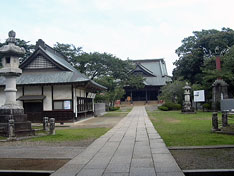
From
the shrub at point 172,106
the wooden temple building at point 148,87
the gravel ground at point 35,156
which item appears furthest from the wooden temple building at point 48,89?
the wooden temple building at point 148,87

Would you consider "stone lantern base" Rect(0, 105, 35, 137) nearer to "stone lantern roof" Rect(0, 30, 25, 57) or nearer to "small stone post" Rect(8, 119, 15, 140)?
"small stone post" Rect(8, 119, 15, 140)

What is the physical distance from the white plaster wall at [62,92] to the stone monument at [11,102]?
7267mm

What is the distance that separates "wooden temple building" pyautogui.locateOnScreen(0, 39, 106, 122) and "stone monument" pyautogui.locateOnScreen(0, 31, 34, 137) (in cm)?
663

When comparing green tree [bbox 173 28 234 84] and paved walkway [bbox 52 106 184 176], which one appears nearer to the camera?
paved walkway [bbox 52 106 184 176]

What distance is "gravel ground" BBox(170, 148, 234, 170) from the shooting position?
609cm

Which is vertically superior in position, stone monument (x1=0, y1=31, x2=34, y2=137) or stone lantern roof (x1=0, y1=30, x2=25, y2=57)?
stone lantern roof (x1=0, y1=30, x2=25, y2=57)

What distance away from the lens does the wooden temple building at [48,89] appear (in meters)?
19.8

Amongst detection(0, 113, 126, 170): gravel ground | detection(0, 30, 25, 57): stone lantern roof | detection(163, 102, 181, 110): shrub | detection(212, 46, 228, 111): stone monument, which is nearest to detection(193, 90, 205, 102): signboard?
detection(212, 46, 228, 111): stone monument

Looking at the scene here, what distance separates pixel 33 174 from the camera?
5.80m

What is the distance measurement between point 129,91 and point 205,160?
149ft

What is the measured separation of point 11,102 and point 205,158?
32.2 feet

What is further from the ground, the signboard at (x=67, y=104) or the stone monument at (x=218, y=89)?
the stone monument at (x=218, y=89)

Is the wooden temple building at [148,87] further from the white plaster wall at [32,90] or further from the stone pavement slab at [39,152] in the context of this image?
the stone pavement slab at [39,152]

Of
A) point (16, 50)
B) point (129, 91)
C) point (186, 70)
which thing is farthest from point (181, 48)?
point (16, 50)
